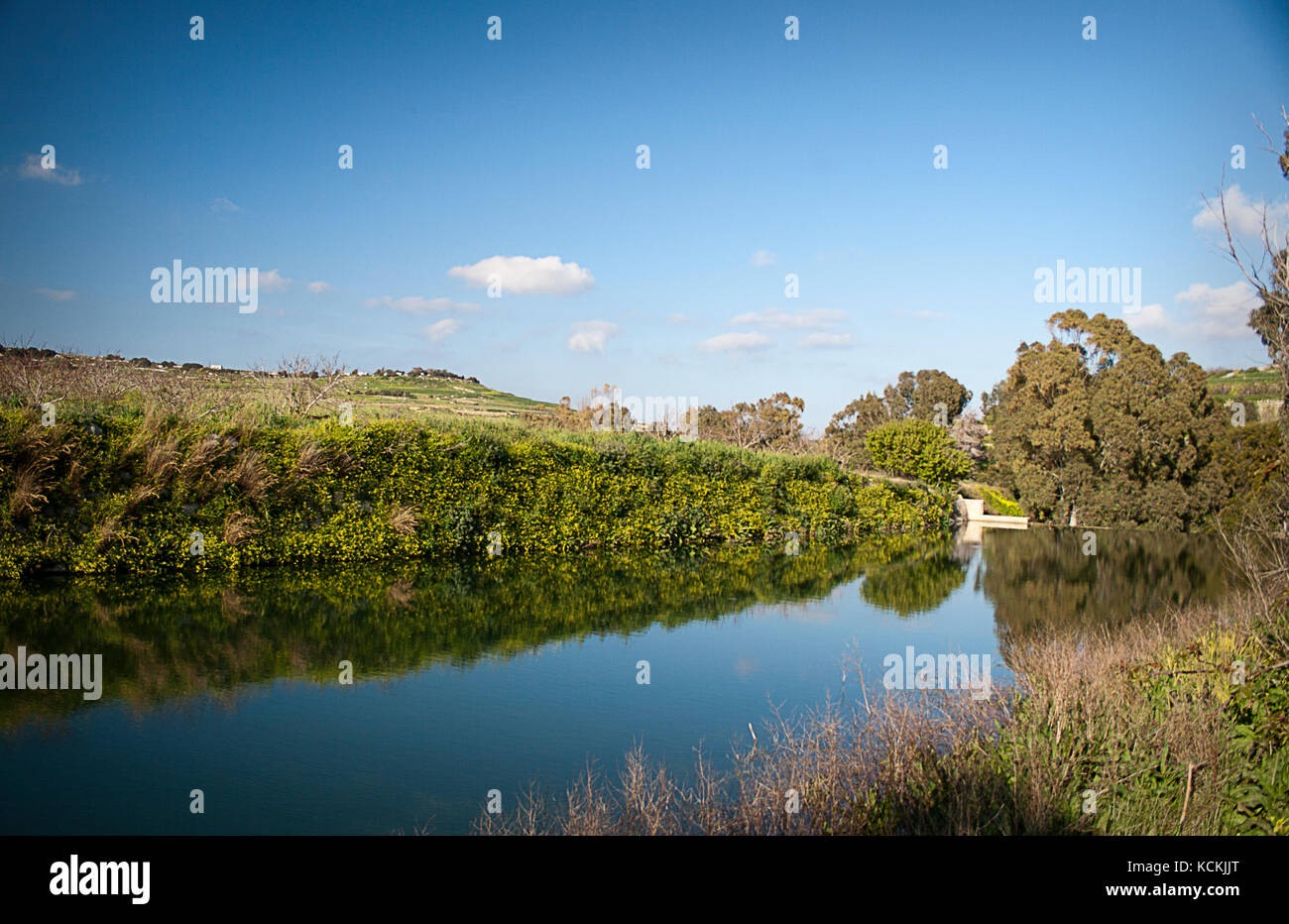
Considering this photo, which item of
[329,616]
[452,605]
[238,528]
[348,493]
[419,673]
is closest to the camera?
[419,673]

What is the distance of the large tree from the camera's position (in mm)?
26234

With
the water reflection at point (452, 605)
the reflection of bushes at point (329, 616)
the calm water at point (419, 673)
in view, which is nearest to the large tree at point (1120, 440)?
the water reflection at point (452, 605)

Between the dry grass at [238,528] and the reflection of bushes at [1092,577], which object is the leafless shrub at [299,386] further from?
the reflection of bushes at [1092,577]

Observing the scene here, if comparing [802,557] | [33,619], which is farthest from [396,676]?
[802,557]

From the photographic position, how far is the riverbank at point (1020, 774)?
14.4 feet

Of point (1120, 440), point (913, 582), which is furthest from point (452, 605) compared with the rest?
point (1120, 440)

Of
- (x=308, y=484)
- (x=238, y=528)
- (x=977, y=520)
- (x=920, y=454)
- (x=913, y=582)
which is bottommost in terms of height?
(x=913, y=582)

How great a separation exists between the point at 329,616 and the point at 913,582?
10.1 metres

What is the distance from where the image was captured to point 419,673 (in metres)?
7.78

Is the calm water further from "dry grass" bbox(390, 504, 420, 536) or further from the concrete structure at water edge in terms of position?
the concrete structure at water edge

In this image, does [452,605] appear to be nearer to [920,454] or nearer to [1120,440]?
[920,454]

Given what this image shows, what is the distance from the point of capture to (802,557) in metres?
18.4

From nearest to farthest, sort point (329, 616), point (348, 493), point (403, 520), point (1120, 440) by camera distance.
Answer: point (329, 616) → point (348, 493) → point (403, 520) → point (1120, 440)
